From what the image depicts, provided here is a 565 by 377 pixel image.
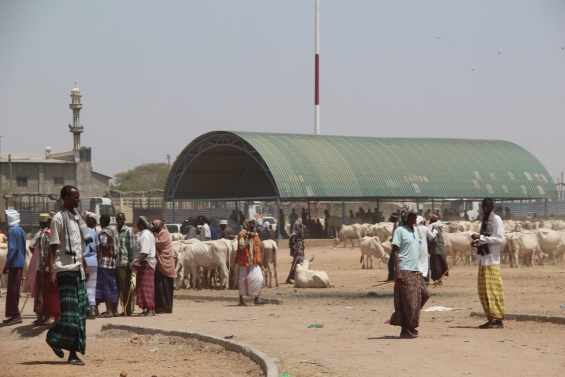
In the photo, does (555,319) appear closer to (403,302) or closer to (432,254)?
(403,302)

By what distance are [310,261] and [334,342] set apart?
11.1 m

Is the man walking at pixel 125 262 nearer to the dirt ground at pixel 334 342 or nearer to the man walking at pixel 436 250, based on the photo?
the dirt ground at pixel 334 342

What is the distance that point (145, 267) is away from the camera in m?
13.8

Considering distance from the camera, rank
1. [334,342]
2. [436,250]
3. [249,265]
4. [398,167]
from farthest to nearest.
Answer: [398,167]
[436,250]
[249,265]
[334,342]

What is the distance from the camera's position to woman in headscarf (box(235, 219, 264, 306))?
15328 mm

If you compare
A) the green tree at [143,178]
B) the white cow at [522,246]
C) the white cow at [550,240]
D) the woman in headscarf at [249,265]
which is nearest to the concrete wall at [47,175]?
the green tree at [143,178]

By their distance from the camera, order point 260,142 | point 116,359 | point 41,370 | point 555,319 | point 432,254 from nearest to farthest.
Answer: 1. point 41,370
2. point 116,359
3. point 555,319
4. point 432,254
5. point 260,142

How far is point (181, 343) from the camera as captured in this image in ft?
34.5

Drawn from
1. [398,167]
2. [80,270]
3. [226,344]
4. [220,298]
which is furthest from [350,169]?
[80,270]

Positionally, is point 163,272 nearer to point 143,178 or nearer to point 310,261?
point 310,261

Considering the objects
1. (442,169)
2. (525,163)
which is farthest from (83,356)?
(525,163)

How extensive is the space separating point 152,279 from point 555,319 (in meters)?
6.01

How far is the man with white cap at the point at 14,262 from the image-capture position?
1266 centimetres

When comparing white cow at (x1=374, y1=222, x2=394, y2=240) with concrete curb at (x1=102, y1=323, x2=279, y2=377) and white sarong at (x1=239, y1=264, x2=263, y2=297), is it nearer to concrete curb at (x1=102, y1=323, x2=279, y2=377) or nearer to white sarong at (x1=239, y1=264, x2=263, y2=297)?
white sarong at (x1=239, y1=264, x2=263, y2=297)
